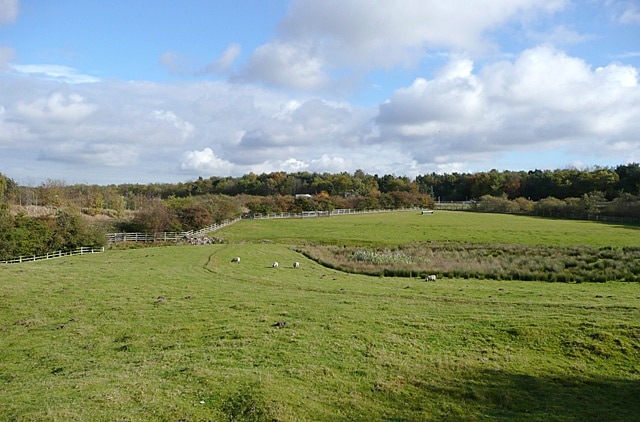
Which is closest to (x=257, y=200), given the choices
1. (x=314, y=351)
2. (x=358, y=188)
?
(x=358, y=188)

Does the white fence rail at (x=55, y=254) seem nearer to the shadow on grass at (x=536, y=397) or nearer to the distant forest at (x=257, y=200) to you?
the distant forest at (x=257, y=200)

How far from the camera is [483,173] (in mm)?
172000

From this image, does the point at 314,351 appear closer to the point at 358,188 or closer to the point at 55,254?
the point at 55,254

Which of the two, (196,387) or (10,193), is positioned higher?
(10,193)

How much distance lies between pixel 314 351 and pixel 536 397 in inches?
225

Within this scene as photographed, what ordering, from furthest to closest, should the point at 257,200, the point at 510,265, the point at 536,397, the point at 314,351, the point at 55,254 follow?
the point at 257,200, the point at 55,254, the point at 510,265, the point at 314,351, the point at 536,397

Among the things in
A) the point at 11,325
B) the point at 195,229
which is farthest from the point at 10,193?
the point at 11,325

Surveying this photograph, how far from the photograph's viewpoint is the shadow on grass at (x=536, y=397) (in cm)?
984

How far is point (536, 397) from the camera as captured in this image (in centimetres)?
1080

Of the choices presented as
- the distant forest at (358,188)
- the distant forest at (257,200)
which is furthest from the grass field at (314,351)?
the distant forest at (358,188)

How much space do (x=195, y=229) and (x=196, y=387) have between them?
6240 centimetres

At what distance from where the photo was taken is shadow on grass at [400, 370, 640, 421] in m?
9.84

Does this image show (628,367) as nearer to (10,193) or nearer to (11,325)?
(11,325)

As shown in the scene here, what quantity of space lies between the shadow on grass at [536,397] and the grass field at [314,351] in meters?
0.05
